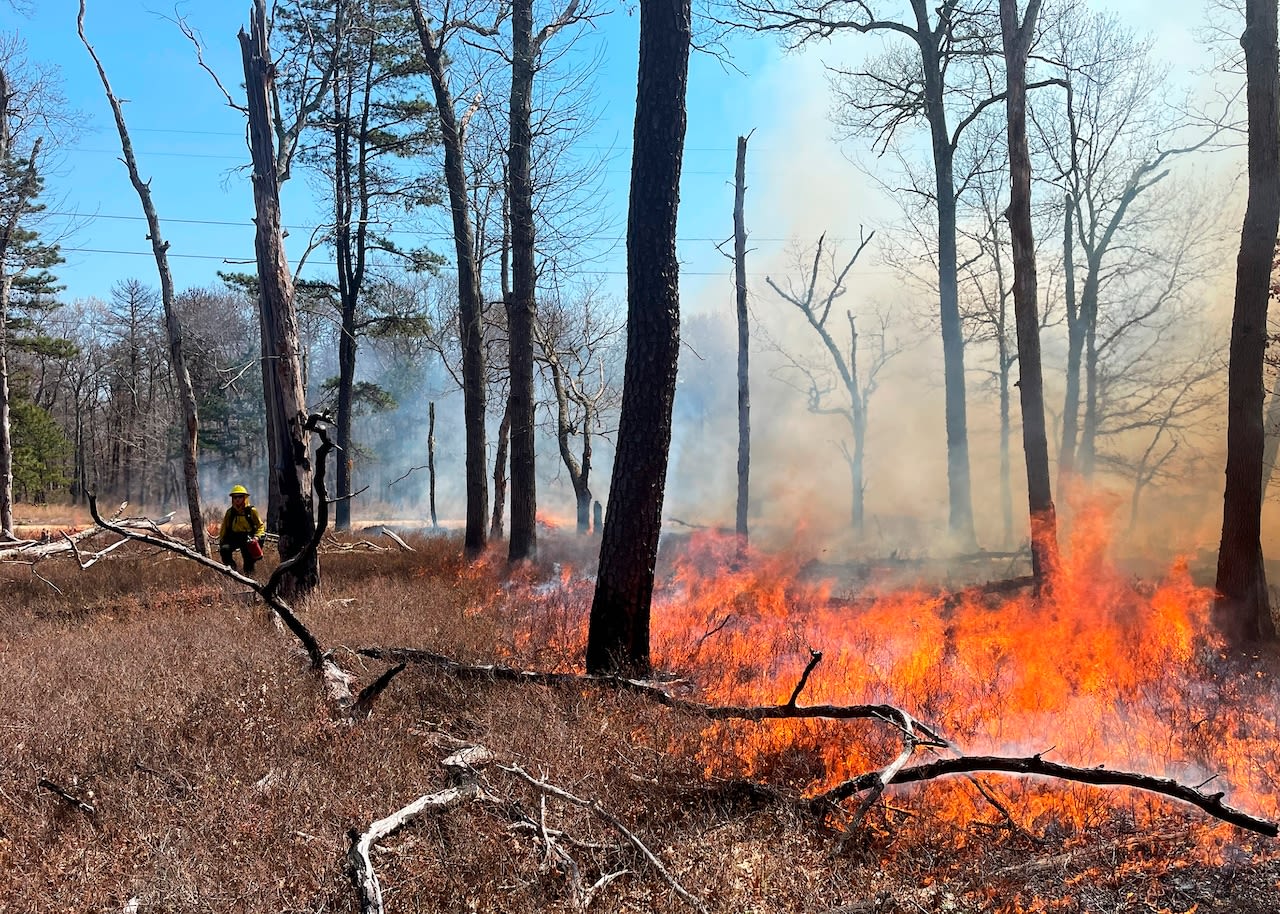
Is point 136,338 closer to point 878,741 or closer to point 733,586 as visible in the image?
point 733,586

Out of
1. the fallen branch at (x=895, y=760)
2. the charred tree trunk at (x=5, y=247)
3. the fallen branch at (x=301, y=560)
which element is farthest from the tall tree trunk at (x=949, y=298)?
the charred tree trunk at (x=5, y=247)

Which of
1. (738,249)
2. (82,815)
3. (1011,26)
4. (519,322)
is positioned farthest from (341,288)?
(82,815)

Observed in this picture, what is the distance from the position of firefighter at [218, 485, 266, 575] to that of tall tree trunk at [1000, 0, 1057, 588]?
10805 mm

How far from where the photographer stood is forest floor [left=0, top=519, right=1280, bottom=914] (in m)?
3.63

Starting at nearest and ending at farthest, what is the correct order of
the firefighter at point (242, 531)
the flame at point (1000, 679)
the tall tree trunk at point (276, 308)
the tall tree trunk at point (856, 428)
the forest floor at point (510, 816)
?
the forest floor at point (510, 816) < the flame at point (1000, 679) < the tall tree trunk at point (276, 308) < the firefighter at point (242, 531) < the tall tree trunk at point (856, 428)

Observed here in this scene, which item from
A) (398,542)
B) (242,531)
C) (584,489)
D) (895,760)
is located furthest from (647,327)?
(584,489)

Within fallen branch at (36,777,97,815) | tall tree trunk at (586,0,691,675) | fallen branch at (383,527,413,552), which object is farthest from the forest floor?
fallen branch at (383,527,413,552)

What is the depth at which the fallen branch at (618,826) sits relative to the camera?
3.49 m

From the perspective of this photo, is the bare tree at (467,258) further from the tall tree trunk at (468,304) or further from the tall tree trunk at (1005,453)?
A: the tall tree trunk at (1005,453)

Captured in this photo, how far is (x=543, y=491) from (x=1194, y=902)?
149ft

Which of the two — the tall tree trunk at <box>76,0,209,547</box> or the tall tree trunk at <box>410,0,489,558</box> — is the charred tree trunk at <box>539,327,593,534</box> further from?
the tall tree trunk at <box>76,0,209,547</box>

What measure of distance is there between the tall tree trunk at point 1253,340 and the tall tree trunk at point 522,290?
9.99m

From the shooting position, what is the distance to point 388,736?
518 centimetres

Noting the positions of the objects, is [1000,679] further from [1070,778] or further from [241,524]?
[241,524]
